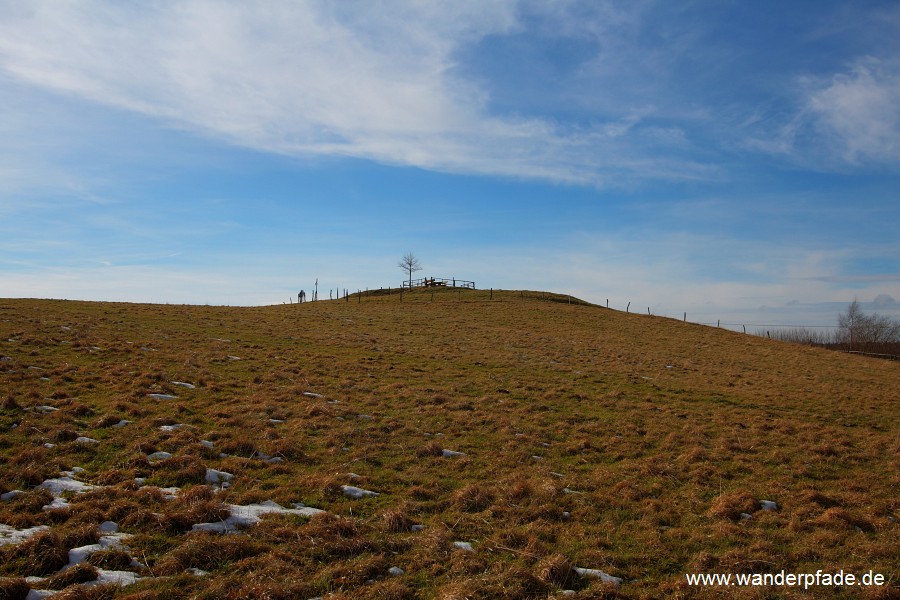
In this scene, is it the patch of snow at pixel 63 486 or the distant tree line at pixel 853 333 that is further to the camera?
the distant tree line at pixel 853 333

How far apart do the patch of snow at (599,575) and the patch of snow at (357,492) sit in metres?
4.24

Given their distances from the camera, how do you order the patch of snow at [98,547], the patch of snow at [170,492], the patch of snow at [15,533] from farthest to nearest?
the patch of snow at [170,492], the patch of snow at [15,533], the patch of snow at [98,547]

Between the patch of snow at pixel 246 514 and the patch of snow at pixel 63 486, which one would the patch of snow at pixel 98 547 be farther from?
the patch of snow at pixel 63 486

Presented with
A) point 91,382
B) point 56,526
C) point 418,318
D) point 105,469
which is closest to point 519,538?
point 56,526

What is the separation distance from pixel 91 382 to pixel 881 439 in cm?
2548

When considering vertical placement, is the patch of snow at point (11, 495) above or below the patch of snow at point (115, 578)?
above

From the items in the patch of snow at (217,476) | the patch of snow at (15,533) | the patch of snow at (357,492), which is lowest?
the patch of snow at (357,492)

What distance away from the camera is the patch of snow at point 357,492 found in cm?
974

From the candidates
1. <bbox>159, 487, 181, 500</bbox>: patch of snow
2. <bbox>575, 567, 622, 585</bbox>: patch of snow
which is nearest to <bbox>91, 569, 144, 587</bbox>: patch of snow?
<bbox>159, 487, 181, 500</bbox>: patch of snow

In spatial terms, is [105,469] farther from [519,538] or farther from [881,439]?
[881,439]

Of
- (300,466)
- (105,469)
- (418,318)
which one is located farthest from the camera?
(418,318)

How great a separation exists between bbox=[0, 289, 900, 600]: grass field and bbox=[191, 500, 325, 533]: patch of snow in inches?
6.1

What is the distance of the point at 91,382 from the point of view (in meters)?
15.9

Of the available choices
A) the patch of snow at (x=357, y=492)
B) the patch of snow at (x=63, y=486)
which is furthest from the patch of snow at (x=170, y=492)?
the patch of snow at (x=357, y=492)
